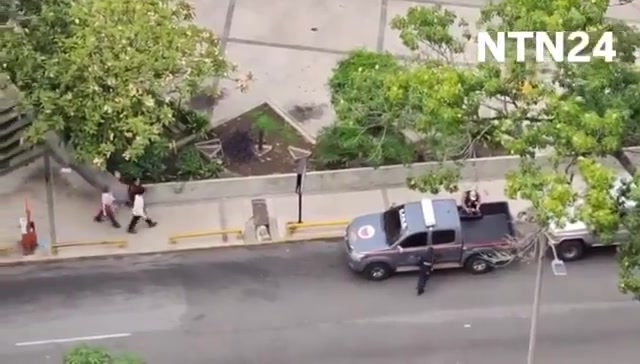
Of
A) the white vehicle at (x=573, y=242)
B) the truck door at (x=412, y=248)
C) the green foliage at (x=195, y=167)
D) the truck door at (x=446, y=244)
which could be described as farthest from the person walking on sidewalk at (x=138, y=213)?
the white vehicle at (x=573, y=242)

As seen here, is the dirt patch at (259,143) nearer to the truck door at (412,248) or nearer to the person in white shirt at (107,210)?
the person in white shirt at (107,210)

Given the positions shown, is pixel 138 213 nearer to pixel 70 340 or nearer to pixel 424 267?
pixel 70 340

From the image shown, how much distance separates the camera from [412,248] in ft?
90.1

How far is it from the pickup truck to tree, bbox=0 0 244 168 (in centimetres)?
491

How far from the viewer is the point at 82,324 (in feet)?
88.7

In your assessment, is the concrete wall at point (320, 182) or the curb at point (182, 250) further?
the concrete wall at point (320, 182)

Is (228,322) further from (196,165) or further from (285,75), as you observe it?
(285,75)

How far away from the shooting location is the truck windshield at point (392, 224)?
27656 millimetres

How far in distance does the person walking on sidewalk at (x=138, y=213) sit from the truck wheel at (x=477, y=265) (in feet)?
23.1

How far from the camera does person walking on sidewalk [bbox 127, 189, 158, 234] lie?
2881 cm

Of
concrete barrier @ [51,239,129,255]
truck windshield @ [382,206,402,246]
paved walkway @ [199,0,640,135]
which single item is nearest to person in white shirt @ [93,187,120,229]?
concrete barrier @ [51,239,129,255]

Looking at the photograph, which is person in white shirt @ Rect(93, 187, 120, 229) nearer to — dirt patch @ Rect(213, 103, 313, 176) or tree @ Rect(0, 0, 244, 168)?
tree @ Rect(0, 0, 244, 168)

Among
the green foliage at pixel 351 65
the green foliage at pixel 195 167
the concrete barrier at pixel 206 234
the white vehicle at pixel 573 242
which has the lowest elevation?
the white vehicle at pixel 573 242

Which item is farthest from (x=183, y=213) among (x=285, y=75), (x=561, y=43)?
(x=561, y=43)
